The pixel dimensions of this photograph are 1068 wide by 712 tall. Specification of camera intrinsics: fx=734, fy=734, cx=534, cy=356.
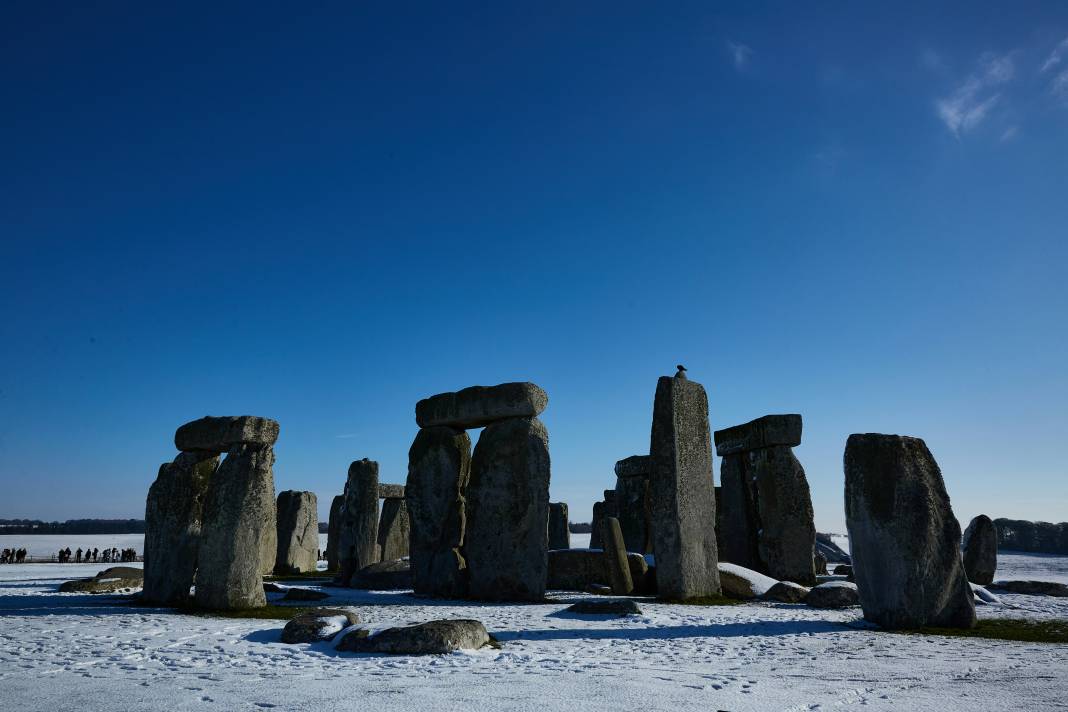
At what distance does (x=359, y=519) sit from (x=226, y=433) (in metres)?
6.40

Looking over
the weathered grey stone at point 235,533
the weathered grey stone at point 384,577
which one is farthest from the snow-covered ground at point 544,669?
the weathered grey stone at point 384,577

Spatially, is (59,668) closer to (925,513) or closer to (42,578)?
(925,513)

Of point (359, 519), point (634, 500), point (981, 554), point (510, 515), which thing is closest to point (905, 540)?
point (510, 515)

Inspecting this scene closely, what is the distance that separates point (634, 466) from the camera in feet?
54.2

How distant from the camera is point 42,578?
14727 millimetres

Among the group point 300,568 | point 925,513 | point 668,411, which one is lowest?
point 300,568

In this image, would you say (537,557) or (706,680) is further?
(537,557)

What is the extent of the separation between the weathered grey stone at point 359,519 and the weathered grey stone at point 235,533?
19.2ft

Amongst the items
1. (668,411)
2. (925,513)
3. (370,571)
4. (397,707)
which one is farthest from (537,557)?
(397,707)

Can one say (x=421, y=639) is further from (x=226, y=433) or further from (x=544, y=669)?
(x=226, y=433)

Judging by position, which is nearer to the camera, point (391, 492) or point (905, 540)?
point (905, 540)

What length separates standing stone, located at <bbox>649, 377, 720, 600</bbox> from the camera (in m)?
9.69

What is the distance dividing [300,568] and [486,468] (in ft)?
33.7

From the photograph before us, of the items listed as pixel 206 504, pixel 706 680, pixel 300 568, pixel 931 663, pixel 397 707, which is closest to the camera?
pixel 397 707
